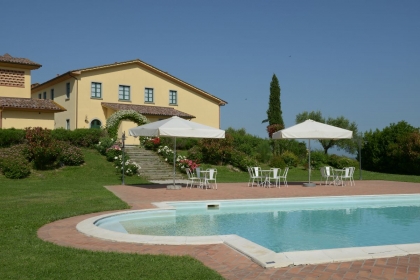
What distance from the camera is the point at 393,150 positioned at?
28469mm

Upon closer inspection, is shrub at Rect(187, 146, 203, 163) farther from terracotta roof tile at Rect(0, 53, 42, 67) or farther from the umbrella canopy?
terracotta roof tile at Rect(0, 53, 42, 67)

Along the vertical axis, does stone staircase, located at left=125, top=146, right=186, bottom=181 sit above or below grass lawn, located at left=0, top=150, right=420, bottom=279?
above

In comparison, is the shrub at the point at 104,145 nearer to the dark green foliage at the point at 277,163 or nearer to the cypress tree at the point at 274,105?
the dark green foliage at the point at 277,163

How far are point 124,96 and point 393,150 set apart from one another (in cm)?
2138

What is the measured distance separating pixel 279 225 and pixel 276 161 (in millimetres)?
16557

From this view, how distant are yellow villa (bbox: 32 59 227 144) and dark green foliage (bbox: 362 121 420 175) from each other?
14172 mm

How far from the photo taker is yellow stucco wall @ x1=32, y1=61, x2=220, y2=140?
1248 inches

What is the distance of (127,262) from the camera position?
211 inches

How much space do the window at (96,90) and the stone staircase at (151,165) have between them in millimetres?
8105

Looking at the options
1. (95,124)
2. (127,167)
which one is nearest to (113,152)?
(127,167)

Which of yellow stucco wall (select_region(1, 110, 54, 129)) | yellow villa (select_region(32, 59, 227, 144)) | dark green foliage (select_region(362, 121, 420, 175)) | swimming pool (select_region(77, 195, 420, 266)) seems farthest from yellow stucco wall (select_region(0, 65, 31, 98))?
dark green foliage (select_region(362, 121, 420, 175))

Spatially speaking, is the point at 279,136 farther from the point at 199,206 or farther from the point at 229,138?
the point at 229,138

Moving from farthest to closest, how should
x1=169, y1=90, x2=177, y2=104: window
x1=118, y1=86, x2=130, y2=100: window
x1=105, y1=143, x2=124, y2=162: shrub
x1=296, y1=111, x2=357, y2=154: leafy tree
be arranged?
x1=296, y1=111, x2=357, y2=154: leafy tree → x1=169, y1=90, x2=177, y2=104: window → x1=118, y1=86, x2=130, y2=100: window → x1=105, y1=143, x2=124, y2=162: shrub

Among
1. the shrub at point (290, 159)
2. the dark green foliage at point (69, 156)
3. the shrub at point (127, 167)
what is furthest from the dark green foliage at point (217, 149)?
the dark green foliage at point (69, 156)
